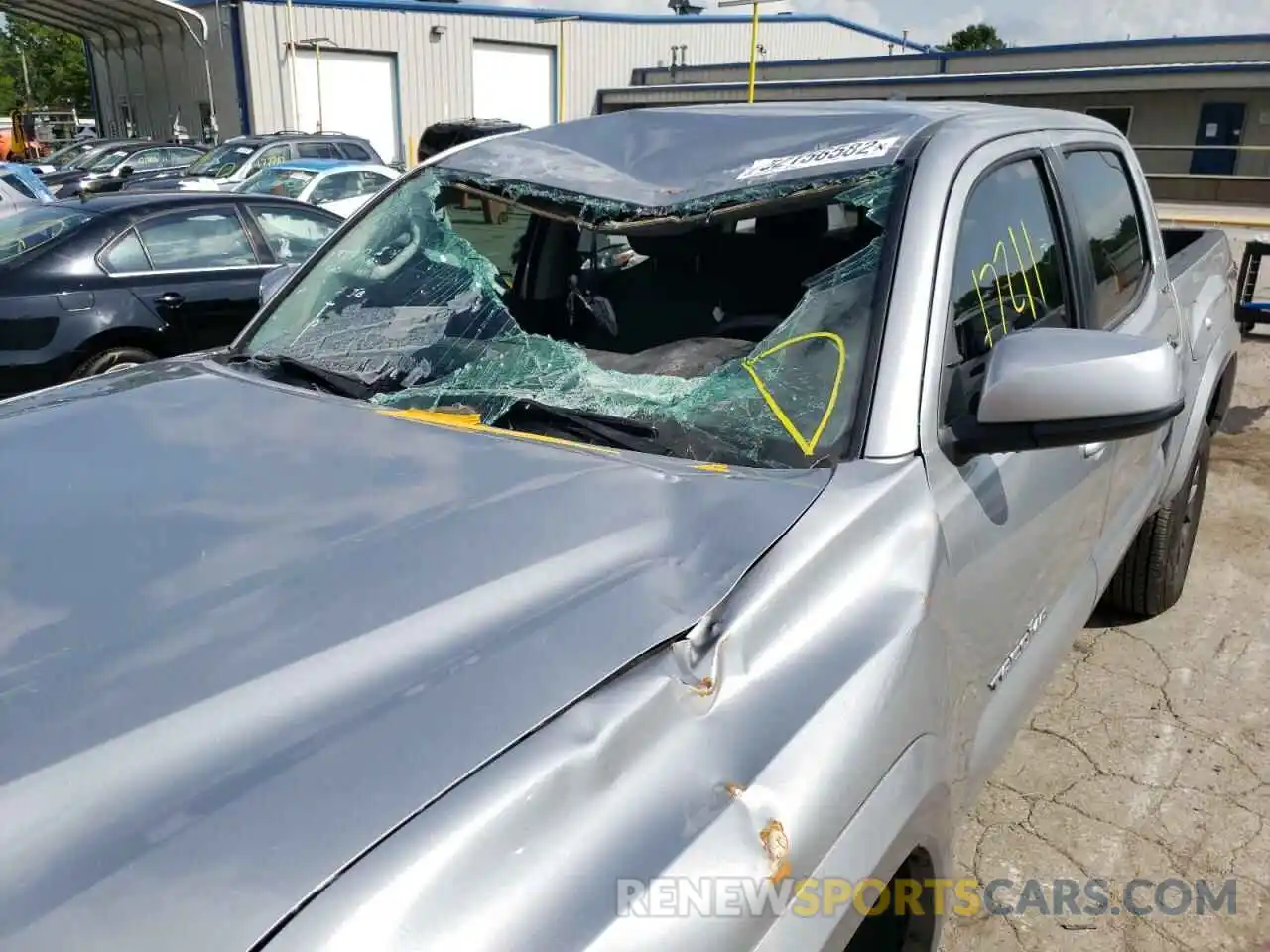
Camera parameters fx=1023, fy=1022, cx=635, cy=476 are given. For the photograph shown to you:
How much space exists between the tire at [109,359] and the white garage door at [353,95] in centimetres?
2478

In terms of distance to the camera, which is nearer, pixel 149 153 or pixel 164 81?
pixel 149 153

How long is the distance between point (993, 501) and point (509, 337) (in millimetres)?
1178

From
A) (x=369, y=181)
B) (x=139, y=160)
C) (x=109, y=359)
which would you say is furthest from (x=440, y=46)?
(x=109, y=359)

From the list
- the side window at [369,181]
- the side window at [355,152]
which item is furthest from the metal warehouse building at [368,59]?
the side window at [369,181]

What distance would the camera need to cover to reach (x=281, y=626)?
131 centimetres

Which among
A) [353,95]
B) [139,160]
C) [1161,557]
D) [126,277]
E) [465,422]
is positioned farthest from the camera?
[353,95]

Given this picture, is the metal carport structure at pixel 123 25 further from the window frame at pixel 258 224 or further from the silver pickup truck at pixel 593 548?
the silver pickup truck at pixel 593 548

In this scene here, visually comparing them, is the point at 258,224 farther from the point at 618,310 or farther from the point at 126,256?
the point at 618,310

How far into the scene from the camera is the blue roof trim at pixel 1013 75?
21864mm

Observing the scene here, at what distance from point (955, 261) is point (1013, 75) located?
1010 inches

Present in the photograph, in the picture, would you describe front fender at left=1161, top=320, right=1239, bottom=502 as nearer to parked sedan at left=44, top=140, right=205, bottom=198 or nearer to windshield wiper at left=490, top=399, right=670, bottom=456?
windshield wiper at left=490, top=399, right=670, bottom=456

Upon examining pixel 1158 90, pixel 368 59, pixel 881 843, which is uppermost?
pixel 368 59

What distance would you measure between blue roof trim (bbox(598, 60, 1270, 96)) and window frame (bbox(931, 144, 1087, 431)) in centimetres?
2325

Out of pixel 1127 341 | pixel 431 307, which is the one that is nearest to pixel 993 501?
pixel 1127 341
